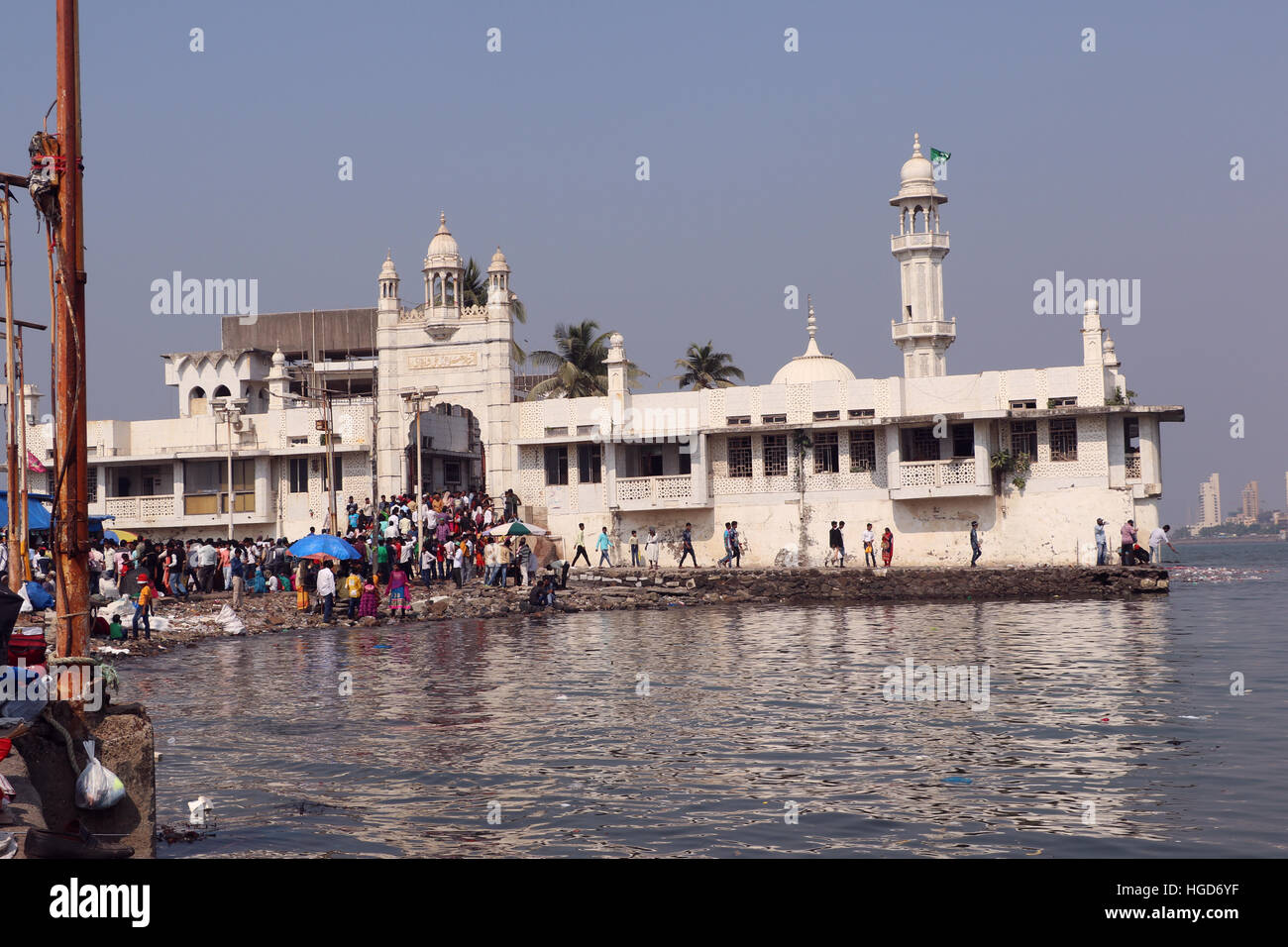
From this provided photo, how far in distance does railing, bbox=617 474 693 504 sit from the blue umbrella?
12.9m

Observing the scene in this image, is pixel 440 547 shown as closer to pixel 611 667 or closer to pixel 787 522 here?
pixel 787 522

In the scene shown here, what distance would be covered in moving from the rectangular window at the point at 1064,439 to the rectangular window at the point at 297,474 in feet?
80.4

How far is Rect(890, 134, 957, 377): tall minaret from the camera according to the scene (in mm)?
40969

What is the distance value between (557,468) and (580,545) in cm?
345

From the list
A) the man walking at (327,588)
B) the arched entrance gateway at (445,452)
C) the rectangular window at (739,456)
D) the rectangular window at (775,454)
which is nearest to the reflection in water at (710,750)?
the man walking at (327,588)

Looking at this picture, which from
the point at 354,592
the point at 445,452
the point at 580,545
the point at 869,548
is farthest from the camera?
Answer: the point at 445,452

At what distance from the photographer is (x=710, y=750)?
12.5m

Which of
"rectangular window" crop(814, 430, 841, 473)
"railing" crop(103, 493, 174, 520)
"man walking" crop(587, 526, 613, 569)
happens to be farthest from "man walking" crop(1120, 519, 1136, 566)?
"railing" crop(103, 493, 174, 520)

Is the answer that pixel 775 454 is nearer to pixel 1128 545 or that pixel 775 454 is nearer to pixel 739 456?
pixel 739 456

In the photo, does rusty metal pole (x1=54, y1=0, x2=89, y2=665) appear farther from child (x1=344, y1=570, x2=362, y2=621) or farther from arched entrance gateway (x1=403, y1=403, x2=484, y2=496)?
arched entrance gateway (x1=403, y1=403, x2=484, y2=496)

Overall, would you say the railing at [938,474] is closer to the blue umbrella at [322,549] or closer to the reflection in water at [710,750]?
the reflection in water at [710,750]

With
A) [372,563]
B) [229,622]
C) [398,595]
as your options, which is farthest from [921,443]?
[229,622]

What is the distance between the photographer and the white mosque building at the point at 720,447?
3691 cm
